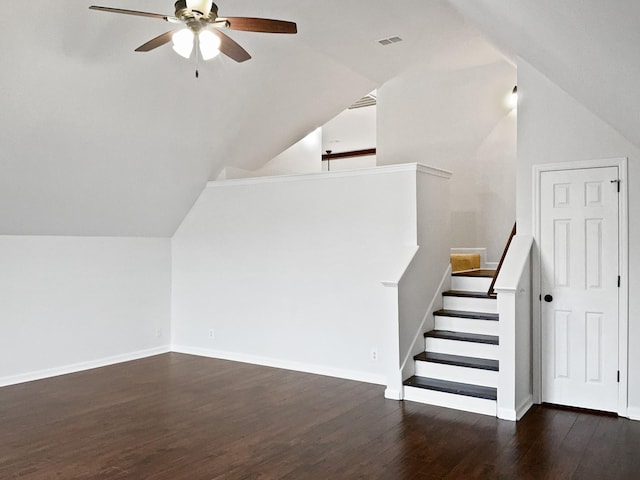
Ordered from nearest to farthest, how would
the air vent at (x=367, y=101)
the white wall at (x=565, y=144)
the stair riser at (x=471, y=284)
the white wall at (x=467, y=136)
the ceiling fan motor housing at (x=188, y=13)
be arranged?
the ceiling fan motor housing at (x=188, y=13)
the white wall at (x=565, y=144)
the stair riser at (x=471, y=284)
the white wall at (x=467, y=136)
the air vent at (x=367, y=101)

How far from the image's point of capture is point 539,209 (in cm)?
485

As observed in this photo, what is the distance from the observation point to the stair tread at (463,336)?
4966 mm

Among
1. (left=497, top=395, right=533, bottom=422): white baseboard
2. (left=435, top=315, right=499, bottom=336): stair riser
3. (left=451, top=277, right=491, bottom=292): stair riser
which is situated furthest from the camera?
(left=451, top=277, right=491, bottom=292): stair riser

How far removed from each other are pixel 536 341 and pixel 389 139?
13.2ft

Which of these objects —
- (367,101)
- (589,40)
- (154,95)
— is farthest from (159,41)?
(367,101)

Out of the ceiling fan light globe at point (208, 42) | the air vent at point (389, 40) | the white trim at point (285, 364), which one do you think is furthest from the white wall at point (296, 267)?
the ceiling fan light globe at point (208, 42)

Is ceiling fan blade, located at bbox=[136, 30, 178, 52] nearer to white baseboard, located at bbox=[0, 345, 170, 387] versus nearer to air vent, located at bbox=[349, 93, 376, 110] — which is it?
white baseboard, located at bbox=[0, 345, 170, 387]

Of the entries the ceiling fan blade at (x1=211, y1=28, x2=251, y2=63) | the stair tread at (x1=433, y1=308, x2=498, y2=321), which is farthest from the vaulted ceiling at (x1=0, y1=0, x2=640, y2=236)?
the stair tread at (x1=433, y1=308, x2=498, y2=321)

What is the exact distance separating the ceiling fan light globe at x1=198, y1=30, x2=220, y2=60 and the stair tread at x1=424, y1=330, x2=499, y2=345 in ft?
11.1

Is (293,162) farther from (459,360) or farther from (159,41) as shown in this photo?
(159,41)

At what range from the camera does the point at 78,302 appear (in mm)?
6082

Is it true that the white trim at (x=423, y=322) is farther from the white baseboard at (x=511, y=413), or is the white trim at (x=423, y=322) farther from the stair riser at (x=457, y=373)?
the white baseboard at (x=511, y=413)

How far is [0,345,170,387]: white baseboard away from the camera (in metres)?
5.47

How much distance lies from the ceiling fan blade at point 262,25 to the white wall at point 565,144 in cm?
261
